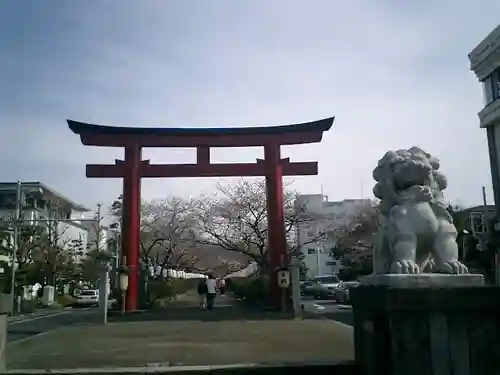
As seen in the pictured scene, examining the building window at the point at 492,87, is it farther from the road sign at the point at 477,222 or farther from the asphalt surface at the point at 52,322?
the asphalt surface at the point at 52,322

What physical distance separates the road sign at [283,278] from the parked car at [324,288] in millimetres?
15429

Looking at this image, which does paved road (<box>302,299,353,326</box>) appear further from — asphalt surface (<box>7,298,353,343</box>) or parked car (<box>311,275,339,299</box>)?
parked car (<box>311,275,339,299</box>)

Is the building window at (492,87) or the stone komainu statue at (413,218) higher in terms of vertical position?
the building window at (492,87)

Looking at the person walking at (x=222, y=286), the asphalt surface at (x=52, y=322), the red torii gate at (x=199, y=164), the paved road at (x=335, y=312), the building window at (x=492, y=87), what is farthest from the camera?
the person walking at (x=222, y=286)

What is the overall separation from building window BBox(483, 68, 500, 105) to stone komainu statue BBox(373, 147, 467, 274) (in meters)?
23.2

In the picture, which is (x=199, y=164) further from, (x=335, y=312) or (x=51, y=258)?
(x=51, y=258)

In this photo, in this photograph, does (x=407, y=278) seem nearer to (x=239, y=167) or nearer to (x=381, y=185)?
(x=381, y=185)

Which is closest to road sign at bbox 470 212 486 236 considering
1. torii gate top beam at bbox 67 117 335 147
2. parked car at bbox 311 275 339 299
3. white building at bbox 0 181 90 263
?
parked car at bbox 311 275 339 299

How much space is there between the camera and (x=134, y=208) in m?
20.0

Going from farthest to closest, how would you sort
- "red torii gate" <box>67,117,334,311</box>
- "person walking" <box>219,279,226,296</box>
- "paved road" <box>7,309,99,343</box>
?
"person walking" <box>219,279,226,296</box>, "red torii gate" <box>67,117,334,311</box>, "paved road" <box>7,309,99,343</box>

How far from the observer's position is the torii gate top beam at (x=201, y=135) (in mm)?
19953

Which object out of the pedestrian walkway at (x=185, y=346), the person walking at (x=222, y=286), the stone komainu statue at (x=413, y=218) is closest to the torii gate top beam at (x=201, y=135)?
the pedestrian walkway at (x=185, y=346)

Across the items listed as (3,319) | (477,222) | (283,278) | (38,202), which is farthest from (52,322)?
(38,202)

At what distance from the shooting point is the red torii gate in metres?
19.9
